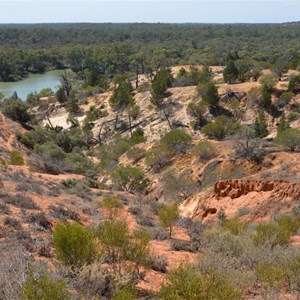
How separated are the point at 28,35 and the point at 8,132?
Result: 511ft

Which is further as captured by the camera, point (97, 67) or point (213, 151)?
point (97, 67)

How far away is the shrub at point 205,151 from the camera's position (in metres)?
30.2

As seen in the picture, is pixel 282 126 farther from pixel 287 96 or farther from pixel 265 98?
pixel 287 96

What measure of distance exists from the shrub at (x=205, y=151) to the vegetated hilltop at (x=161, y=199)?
0.24 feet

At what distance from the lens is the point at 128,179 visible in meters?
29.4

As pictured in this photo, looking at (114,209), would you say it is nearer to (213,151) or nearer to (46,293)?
(46,293)

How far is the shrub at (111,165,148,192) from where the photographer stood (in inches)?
1144

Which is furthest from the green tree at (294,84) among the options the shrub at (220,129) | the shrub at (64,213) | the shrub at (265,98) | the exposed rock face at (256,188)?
the shrub at (64,213)

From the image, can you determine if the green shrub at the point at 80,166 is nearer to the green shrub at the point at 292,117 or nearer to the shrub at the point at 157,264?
the shrub at the point at 157,264

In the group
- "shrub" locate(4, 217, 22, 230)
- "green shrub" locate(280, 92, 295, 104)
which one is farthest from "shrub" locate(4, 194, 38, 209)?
"green shrub" locate(280, 92, 295, 104)

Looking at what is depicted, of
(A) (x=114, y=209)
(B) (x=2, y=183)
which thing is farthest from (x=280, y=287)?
(B) (x=2, y=183)

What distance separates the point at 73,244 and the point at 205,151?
22.9 metres

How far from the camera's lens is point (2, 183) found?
57.0 ft

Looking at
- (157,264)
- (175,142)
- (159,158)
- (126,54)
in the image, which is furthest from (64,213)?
(126,54)
